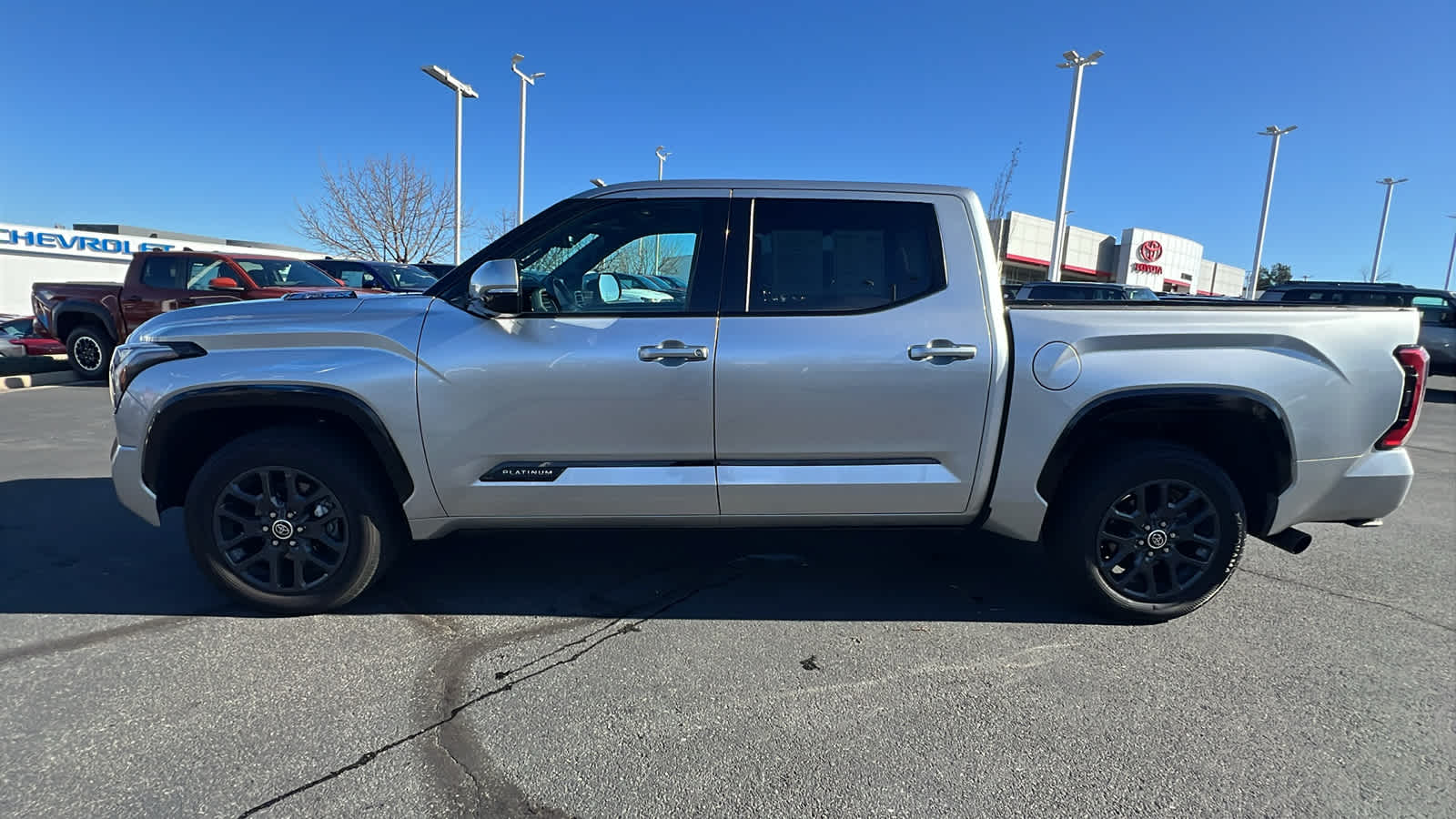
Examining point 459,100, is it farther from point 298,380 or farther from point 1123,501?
point 1123,501

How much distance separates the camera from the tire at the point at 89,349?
11.1 meters

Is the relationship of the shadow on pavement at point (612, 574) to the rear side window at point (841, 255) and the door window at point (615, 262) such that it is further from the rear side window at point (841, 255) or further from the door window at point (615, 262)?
the door window at point (615, 262)

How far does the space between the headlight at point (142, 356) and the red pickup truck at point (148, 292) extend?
808 centimetres

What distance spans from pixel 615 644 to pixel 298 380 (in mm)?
1717

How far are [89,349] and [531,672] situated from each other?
40.7 feet

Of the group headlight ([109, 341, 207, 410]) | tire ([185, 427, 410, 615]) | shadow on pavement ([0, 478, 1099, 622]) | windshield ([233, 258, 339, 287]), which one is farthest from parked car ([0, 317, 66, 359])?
tire ([185, 427, 410, 615])

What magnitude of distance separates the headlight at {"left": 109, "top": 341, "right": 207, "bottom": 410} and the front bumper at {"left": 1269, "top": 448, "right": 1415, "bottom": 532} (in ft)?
15.7

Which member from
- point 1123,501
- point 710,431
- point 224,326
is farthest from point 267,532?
point 1123,501

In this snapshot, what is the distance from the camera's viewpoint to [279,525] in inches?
127

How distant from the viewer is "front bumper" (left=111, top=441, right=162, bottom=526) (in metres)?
3.19

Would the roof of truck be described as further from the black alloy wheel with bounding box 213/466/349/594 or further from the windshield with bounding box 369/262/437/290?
the windshield with bounding box 369/262/437/290

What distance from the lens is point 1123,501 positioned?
3.32 m

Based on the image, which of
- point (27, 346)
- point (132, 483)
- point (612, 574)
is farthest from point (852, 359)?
point (27, 346)

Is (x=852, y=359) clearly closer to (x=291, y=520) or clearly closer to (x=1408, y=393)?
(x=1408, y=393)
